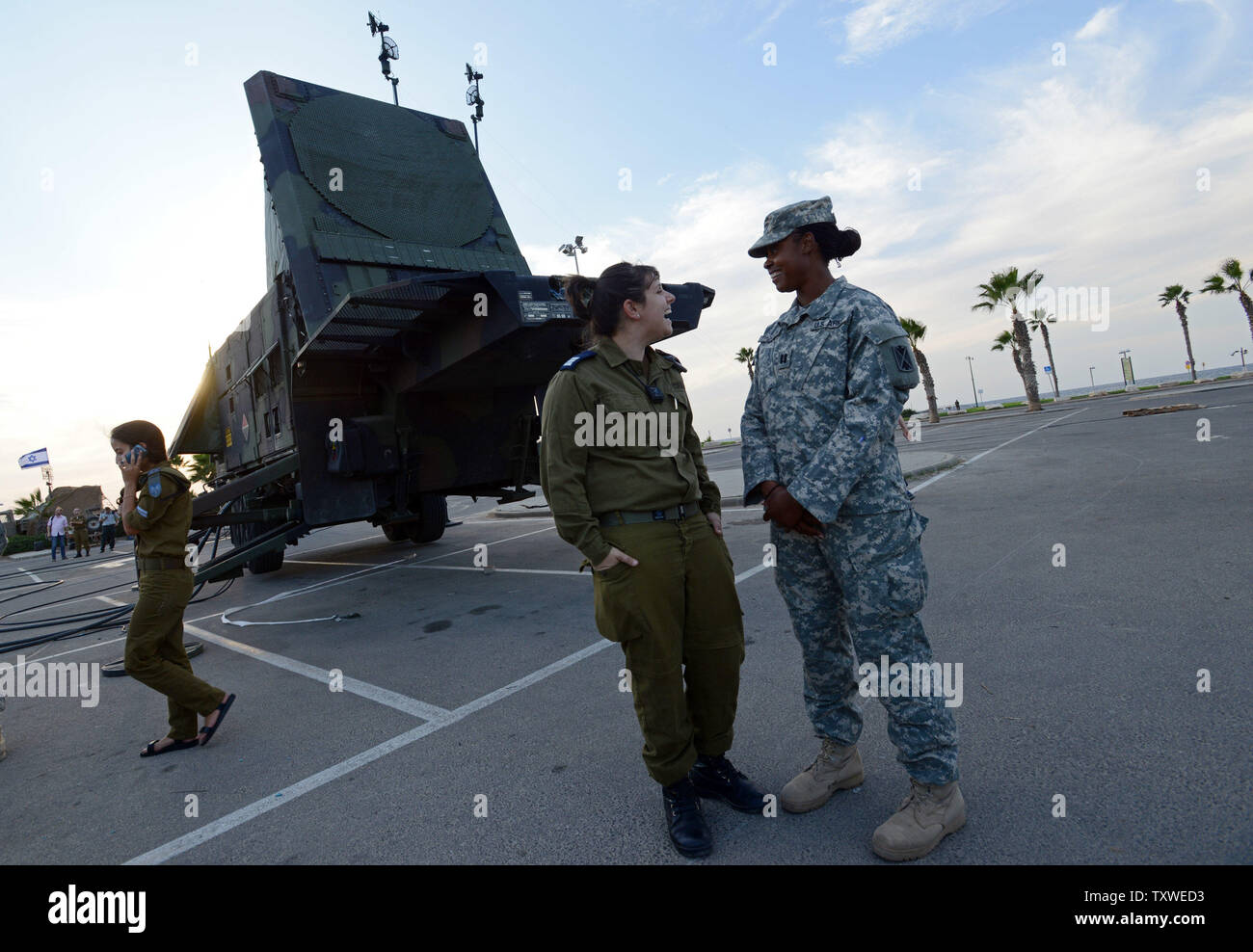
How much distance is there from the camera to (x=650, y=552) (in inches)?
86.6

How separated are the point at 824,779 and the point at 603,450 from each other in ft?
4.61

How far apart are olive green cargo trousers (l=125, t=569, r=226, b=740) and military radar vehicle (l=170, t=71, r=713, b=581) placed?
7.98 feet

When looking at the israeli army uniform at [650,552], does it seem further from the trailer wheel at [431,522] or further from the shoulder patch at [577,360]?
the trailer wheel at [431,522]

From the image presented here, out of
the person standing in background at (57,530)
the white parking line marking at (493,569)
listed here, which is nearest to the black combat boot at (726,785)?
the white parking line marking at (493,569)

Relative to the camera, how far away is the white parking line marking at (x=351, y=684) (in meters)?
3.72

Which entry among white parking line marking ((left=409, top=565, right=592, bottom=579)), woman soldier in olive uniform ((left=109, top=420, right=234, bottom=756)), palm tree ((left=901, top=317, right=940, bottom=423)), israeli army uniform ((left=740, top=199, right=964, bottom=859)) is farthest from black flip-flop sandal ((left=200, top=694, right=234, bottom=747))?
palm tree ((left=901, top=317, right=940, bottom=423))

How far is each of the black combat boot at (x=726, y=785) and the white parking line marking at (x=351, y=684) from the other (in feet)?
5.64

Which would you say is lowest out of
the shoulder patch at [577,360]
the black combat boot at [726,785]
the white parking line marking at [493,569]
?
the black combat boot at [726,785]

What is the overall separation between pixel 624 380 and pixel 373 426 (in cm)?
502

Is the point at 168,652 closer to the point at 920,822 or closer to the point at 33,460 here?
the point at 920,822

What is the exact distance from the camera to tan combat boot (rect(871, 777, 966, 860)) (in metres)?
1.98

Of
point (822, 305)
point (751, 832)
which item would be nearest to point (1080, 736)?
point (751, 832)
